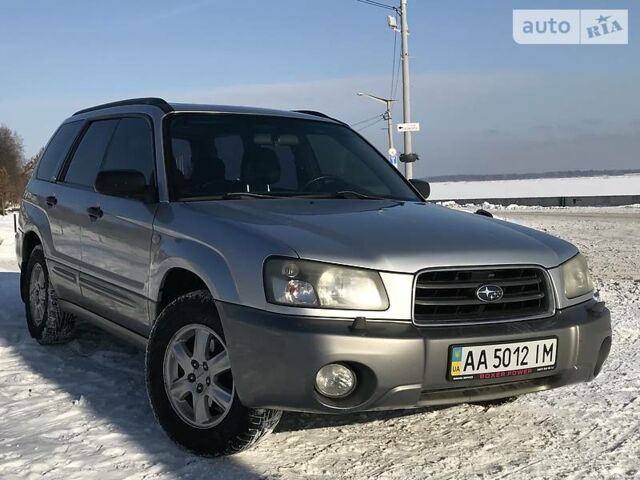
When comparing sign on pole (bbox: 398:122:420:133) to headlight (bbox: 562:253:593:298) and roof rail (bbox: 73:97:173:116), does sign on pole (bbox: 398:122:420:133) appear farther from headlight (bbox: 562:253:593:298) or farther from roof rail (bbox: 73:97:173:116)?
headlight (bbox: 562:253:593:298)

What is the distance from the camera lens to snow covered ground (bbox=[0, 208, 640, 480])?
9.87 ft

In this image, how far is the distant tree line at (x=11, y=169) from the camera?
43500 millimetres

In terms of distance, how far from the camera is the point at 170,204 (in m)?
3.63

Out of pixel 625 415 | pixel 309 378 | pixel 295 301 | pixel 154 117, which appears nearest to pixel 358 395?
pixel 309 378

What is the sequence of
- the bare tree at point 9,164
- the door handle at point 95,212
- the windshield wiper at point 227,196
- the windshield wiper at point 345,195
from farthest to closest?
the bare tree at point 9,164, the door handle at point 95,212, the windshield wiper at point 345,195, the windshield wiper at point 227,196

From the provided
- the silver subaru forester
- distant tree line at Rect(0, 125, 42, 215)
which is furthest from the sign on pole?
distant tree line at Rect(0, 125, 42, 215)

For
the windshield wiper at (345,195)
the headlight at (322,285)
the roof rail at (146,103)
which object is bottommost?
the headlight at (322,285)

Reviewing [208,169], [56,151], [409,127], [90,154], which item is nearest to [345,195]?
[208,169]

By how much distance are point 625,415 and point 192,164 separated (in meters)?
2.71

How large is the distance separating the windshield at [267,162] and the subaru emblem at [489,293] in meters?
1.29

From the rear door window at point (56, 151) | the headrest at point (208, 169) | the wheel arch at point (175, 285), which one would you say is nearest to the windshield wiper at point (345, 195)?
the headrest at point (208, 169)

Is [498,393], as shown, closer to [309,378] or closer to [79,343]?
[309,378]

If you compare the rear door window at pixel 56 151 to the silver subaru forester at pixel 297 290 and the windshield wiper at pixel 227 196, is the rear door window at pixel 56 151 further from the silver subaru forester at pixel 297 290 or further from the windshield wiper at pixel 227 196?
the windshield wiper at pixel 227 196

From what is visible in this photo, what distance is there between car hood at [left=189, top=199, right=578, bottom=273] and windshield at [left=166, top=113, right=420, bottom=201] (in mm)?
252
